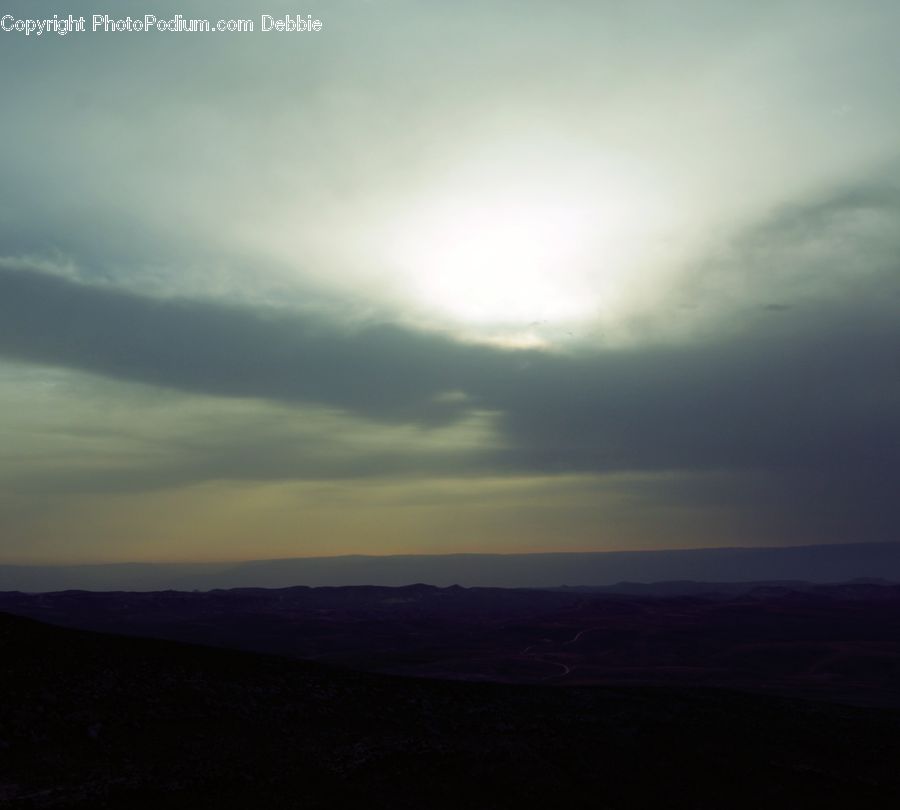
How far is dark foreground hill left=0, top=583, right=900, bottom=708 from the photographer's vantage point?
3012 inches

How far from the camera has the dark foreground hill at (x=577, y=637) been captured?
76.5 metres

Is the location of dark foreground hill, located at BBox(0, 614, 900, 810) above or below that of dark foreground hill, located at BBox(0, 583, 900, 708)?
above

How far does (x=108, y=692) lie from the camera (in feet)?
95.2

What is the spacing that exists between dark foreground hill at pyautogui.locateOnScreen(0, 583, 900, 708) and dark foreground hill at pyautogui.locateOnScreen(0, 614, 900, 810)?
106 feet

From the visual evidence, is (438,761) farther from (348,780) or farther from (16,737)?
(16,737)

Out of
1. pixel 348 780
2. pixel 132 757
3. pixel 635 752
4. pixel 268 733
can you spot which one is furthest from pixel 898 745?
pixel 132 757

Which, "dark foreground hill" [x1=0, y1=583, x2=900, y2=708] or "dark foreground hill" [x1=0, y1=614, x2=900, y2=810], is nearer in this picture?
"dark foreground hill" [x1=0, y1=614, x2=900, y2=810]

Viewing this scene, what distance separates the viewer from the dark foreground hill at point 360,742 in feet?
81.5

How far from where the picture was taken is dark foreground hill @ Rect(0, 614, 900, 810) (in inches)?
978

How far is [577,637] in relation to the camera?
4528 inches

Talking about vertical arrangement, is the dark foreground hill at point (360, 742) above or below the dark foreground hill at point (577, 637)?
above

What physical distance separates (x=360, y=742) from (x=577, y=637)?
91.0 m

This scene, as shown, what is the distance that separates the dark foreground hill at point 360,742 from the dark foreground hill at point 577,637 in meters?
32.2

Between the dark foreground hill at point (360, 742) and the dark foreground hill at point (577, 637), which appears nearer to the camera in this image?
the dark foreground hill at point (360, 742)
